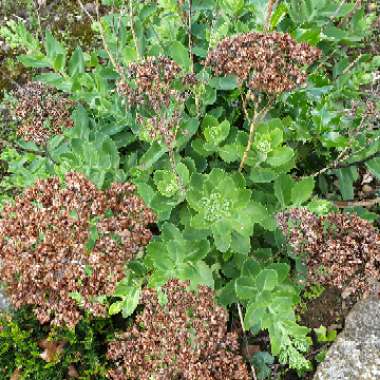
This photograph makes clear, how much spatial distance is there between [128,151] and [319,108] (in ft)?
5.67

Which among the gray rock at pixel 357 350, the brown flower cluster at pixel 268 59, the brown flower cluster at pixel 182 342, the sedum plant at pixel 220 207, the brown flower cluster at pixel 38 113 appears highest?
the brown flower cluster at pixel 268 59

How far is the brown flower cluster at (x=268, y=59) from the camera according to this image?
139 inches

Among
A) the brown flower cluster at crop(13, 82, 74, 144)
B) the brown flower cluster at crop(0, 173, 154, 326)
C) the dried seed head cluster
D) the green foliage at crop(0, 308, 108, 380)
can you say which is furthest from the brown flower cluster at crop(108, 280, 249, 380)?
the brown flower cluster at crop(13, 82, 74, 144)

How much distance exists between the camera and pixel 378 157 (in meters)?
4.70

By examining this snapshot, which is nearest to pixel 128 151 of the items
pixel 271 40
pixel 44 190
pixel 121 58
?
pixel 121 58

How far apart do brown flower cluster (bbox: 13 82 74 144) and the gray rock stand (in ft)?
9.40

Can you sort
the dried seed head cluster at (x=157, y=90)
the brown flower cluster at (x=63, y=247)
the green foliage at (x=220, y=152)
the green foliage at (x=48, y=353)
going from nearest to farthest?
the brown flower cluster at (x=63, y=247)
the dried seed head cluster at (x=157, y=90)
the green foliage at (x=220, y=152)
the green foliage at (x=48, y=353)

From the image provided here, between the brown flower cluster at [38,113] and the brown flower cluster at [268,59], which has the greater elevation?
the brown flower cluster at [268,59]

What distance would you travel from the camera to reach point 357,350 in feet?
15.5

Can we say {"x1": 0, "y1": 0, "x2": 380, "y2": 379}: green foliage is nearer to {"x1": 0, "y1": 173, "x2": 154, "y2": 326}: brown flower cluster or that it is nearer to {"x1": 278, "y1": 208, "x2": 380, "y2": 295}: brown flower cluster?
{"x1": 278, "y1": 208, "x2": 380, "y2": 295}: brown flower cluster

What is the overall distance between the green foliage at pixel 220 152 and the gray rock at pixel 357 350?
0.68 ft

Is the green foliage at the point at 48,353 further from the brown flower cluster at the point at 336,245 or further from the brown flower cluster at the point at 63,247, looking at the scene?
the brown flower cluster at the point at 336,245

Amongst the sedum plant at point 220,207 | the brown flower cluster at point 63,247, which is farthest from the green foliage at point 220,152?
the brown flower cluster at point 63,247

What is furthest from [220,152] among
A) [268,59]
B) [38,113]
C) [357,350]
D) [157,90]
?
[357,350]
